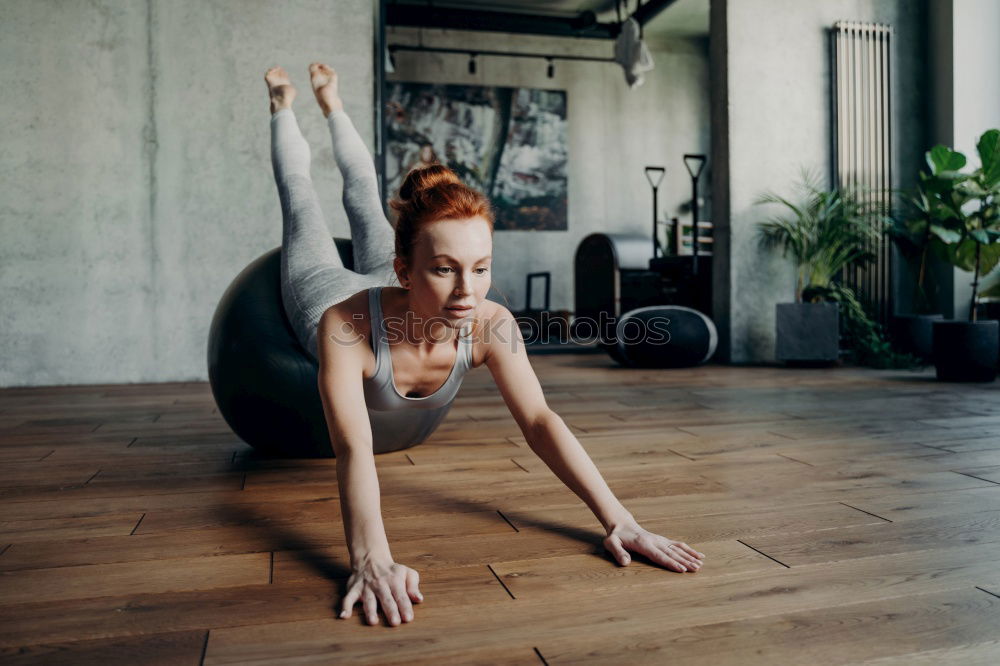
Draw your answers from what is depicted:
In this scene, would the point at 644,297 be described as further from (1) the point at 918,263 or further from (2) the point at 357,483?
(2) the point at 357,483

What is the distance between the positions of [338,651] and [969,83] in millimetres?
5814

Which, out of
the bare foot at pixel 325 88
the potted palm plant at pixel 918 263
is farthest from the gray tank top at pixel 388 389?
the potted palm plant at pixel 918 263

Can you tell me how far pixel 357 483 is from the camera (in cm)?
133

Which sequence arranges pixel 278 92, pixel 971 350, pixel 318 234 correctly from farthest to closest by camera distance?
pixel 971 350, pixel 278 92, pixel 318 234

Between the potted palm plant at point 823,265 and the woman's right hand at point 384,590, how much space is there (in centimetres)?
426

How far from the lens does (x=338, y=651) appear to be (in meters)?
1.04

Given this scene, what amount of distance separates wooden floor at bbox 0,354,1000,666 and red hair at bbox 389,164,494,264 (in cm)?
61

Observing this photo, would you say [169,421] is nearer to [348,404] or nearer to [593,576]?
[348,404]

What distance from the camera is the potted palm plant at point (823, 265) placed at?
4918 millimetres

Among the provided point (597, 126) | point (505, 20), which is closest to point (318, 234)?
point (505, 20)

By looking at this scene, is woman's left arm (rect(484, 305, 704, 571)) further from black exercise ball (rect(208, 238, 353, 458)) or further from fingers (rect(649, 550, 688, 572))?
black exercise ball (rect(208, 238, 353, 458))

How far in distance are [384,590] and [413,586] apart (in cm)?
5

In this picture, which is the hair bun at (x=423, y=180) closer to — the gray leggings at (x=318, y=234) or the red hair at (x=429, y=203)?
the red hair at (x=429, y=203)

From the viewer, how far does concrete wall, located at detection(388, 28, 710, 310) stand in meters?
8.86
